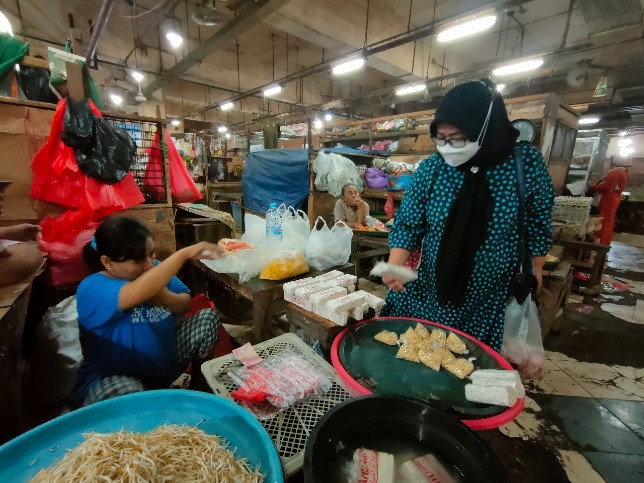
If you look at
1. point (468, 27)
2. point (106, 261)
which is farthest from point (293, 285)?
point (468, 27)

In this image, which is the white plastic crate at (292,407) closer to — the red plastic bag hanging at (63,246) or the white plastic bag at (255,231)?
the white plastic bag at (255,231)

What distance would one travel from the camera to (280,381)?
120 cm

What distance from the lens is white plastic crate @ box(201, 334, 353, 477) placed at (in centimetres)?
96

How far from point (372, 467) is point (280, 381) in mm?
481

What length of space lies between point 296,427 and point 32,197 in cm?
288

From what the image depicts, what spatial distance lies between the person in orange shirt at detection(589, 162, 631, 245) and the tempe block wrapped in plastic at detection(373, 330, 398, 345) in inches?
342

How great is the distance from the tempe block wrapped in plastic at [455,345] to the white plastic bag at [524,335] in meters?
0.56

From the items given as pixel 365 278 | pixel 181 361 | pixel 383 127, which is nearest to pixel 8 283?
pixel 181 361

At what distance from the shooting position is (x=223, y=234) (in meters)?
3.95

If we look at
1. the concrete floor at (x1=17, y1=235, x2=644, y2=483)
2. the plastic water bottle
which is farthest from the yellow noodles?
the plastic water bottle

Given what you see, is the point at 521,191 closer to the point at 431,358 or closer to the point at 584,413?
the point at 431,358

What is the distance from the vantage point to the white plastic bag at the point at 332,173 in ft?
19.5

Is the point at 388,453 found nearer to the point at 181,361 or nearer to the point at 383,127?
the point at 181,361

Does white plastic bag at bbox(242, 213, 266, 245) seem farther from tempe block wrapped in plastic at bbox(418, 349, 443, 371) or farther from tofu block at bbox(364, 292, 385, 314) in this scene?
tempe block wrapped in plastic at bbox(418, 349, 443, 371)
